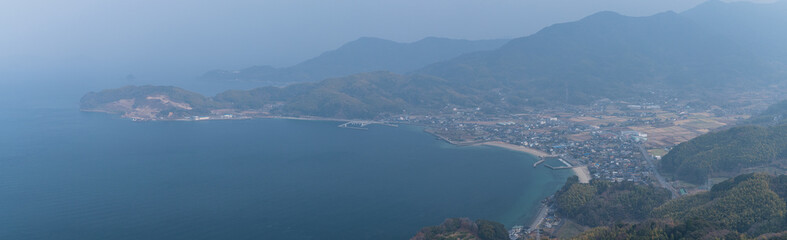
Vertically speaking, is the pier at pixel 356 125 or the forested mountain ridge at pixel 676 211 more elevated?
the pier at pixel 356 125

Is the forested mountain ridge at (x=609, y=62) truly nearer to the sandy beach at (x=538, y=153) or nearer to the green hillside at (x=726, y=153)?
the sandy beach at (x=538, y=153)

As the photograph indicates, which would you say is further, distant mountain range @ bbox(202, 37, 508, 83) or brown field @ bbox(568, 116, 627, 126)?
distant mountain range @ bbox(202, 37, 508, 83)

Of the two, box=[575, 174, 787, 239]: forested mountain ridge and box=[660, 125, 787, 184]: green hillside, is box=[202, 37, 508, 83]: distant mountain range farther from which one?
box=[575, 174, 787, 239]: forested mountain ridge

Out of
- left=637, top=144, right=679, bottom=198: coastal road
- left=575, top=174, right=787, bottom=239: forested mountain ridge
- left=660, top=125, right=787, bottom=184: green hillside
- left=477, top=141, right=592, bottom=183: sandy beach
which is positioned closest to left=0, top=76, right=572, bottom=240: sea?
left=477, top=141, right=592, bottom=183: sandy beach

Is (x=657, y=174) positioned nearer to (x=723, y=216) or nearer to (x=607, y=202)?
(x=607, y=202)

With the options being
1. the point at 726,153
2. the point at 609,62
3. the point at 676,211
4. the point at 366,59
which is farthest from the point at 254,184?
the point at 366,59

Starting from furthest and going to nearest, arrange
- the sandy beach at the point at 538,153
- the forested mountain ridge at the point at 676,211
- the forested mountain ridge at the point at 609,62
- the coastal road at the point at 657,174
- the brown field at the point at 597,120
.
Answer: the forested mountain ridge at the point at 609,62 → the brown field at the point at 597,120 → the sandy beach at the point at 538,153 → the coastal road at the point at 657,174 → the forested mountain ridge at the point at 676,211

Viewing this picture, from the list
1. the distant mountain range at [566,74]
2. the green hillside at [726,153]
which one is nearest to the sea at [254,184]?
the green hillside at [726,153]
